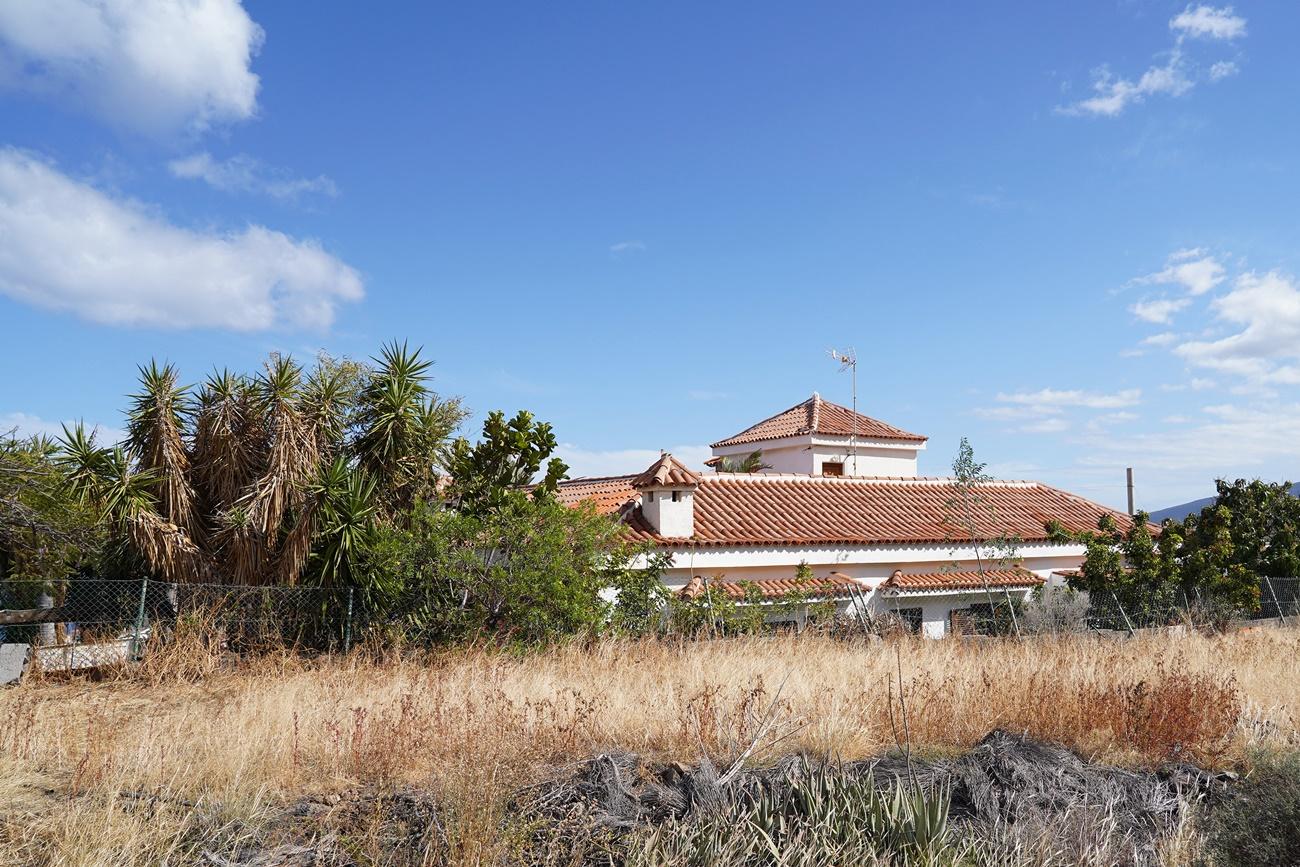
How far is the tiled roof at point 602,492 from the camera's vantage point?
22.1 meters

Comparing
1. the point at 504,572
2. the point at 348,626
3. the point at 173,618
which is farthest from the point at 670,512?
the point at 173,618

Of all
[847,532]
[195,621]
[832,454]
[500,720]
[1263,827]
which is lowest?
[1263,827]

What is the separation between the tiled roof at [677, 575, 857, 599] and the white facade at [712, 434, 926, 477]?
10.4 m

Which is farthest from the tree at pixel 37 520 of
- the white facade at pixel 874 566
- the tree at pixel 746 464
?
the tree at pixel 746 464

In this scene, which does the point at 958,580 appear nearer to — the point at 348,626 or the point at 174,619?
the point at 348,626

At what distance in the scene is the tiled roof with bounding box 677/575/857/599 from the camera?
1858cm

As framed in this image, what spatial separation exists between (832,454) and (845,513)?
7835mm

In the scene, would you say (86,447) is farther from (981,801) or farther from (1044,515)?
(1044,515)

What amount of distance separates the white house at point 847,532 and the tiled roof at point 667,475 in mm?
27

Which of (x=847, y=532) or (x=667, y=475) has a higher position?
(x=667, y=475)

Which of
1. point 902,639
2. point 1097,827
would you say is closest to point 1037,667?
point 902,639

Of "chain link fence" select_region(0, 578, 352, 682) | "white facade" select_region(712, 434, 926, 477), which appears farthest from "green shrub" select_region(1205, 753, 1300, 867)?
"white facade" select_region(712, 434, 926, 477)

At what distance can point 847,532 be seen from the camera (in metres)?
23.2

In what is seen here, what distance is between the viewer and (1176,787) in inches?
282
